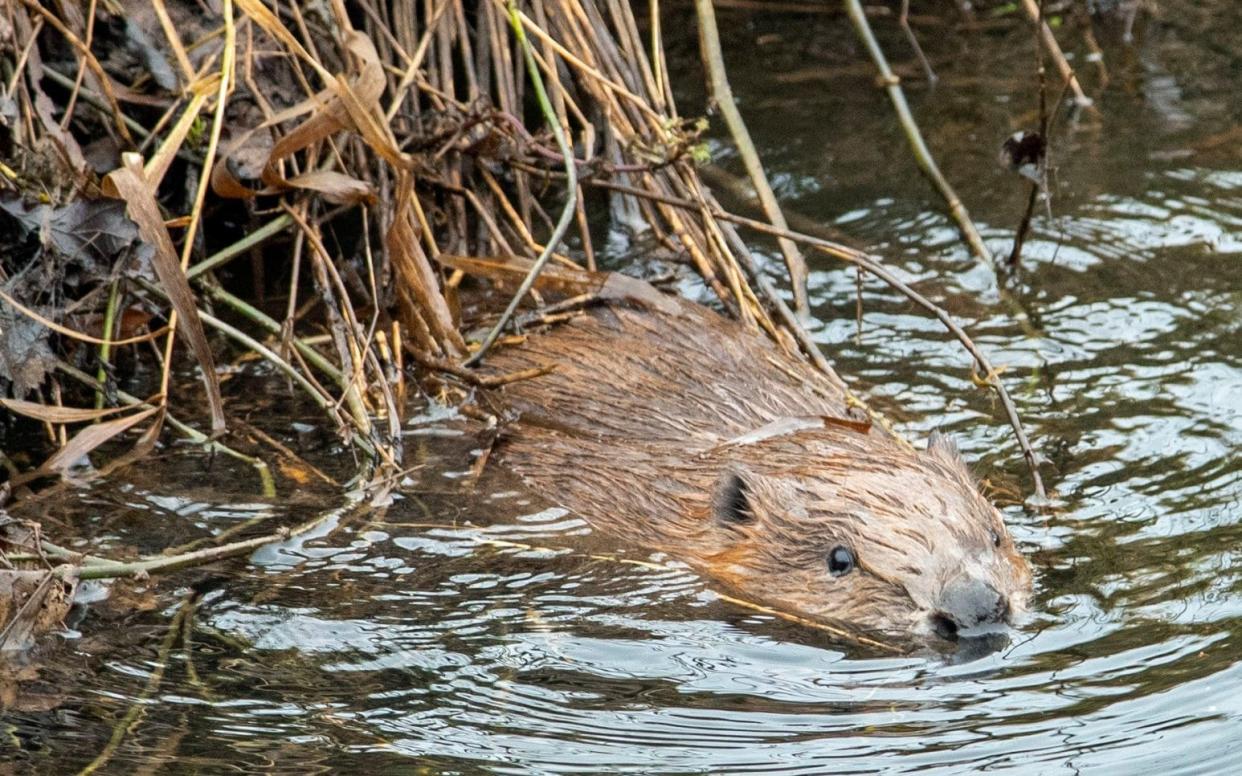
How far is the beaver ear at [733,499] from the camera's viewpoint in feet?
13.4

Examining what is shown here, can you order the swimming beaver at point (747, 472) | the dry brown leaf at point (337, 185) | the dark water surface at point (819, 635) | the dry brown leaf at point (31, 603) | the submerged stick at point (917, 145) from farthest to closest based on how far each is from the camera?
the submerged stick at point (917, 145) < the dry brown leaf at point (337, 185) < the swimming beaver at point (747, 472) < the dry brown leaf at point (31, 603) < the dark water surface at point (819, 635)

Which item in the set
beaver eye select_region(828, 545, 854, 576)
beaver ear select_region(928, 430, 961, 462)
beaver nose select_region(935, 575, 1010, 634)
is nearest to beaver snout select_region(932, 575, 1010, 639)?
beaver nose select_region(935, 575, 1010, 634)

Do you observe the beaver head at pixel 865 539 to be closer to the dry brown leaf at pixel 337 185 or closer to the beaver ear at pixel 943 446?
the beaver ear at pixel 943 446

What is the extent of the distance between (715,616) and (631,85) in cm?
204

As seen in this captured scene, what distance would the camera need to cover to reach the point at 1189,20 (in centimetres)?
804

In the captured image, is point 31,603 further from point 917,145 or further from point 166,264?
point 917,145

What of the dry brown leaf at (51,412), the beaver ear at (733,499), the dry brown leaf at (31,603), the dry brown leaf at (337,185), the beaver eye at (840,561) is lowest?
the beaver eye at (840,561)

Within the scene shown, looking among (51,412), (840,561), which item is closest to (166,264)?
(51,412)

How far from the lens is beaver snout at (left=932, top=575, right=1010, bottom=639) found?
11.9ft

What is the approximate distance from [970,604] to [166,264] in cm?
205

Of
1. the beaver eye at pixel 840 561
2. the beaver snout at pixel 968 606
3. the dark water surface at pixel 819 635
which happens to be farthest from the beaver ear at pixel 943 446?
the beaver snout at pixel 968 606

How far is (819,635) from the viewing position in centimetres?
379

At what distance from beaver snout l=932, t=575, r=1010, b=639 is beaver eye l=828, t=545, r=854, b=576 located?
27cm

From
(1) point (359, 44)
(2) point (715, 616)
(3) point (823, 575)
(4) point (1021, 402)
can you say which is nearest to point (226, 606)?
(2) point (715, 616)
